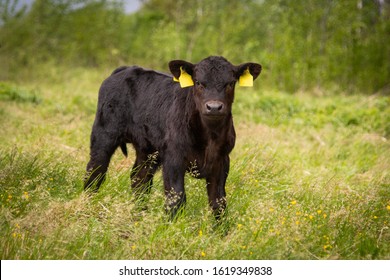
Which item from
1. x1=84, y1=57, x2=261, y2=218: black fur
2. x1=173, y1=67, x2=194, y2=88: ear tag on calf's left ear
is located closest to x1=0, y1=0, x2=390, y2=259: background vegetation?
x1=84, y1=57, x2=261, y2=218: black fur

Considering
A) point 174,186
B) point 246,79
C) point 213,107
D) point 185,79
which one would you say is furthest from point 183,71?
point 174,186

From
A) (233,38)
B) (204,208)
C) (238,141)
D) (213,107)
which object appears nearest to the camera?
(213,107)

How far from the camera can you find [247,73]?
5.27m

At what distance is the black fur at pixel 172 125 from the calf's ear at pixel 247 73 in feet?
0.03

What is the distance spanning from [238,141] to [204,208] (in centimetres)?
352

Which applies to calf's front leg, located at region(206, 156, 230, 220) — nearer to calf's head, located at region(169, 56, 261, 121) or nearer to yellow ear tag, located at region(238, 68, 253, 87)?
calf's head, located at region(169, 56, 261, 121)

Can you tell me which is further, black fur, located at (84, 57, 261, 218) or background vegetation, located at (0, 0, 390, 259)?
black fur, located at (84, 57, 261, 218)

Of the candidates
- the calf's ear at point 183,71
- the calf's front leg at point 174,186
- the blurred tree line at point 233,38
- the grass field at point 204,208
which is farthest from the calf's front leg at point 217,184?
the blurred tree line at point 233,38

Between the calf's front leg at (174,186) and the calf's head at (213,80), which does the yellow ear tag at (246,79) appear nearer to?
the calf's head at (213,80)

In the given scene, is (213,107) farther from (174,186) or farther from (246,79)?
(174,186)

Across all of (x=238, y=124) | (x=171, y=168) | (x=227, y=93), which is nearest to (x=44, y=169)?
(x=171, y=168)

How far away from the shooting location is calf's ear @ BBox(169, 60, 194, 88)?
16.9 feet

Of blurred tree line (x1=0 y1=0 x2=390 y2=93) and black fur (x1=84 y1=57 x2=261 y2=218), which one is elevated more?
black fur (x1=84 y1=57 x2=261 y2=218)

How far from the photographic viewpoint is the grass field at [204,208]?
419 centimetres
